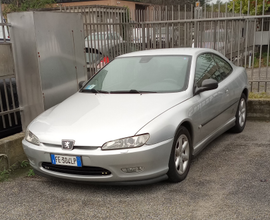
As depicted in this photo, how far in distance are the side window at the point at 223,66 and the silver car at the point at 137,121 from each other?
42 millimetres

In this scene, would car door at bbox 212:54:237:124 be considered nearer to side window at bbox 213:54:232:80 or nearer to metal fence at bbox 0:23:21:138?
side window at bbox 213:54:232:80

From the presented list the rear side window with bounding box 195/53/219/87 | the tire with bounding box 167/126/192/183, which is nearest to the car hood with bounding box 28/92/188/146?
the tire with bounding box 167/126/192/183

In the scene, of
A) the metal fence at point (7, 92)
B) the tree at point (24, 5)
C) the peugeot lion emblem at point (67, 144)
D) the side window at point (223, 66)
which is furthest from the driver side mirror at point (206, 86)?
the tree at point (24, 5)

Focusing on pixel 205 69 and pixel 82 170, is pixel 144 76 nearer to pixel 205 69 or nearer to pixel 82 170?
pixel 205 69

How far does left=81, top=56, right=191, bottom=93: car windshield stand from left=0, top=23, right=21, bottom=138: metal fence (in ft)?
3.35

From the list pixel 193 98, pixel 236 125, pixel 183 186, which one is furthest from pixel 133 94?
pixel 236 125

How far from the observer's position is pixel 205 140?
4.40 m

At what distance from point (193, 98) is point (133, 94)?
755mm

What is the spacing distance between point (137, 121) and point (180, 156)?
0.72 m

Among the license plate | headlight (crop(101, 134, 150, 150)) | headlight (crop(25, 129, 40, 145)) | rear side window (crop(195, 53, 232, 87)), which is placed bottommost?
the license plate

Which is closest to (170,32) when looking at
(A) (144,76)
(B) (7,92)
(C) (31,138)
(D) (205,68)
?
(D) (205,68)

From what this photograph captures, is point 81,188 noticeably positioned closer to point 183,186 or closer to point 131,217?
point 131,217

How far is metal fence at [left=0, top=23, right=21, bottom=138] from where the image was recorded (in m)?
4.58

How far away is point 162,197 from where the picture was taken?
3.46 metres
